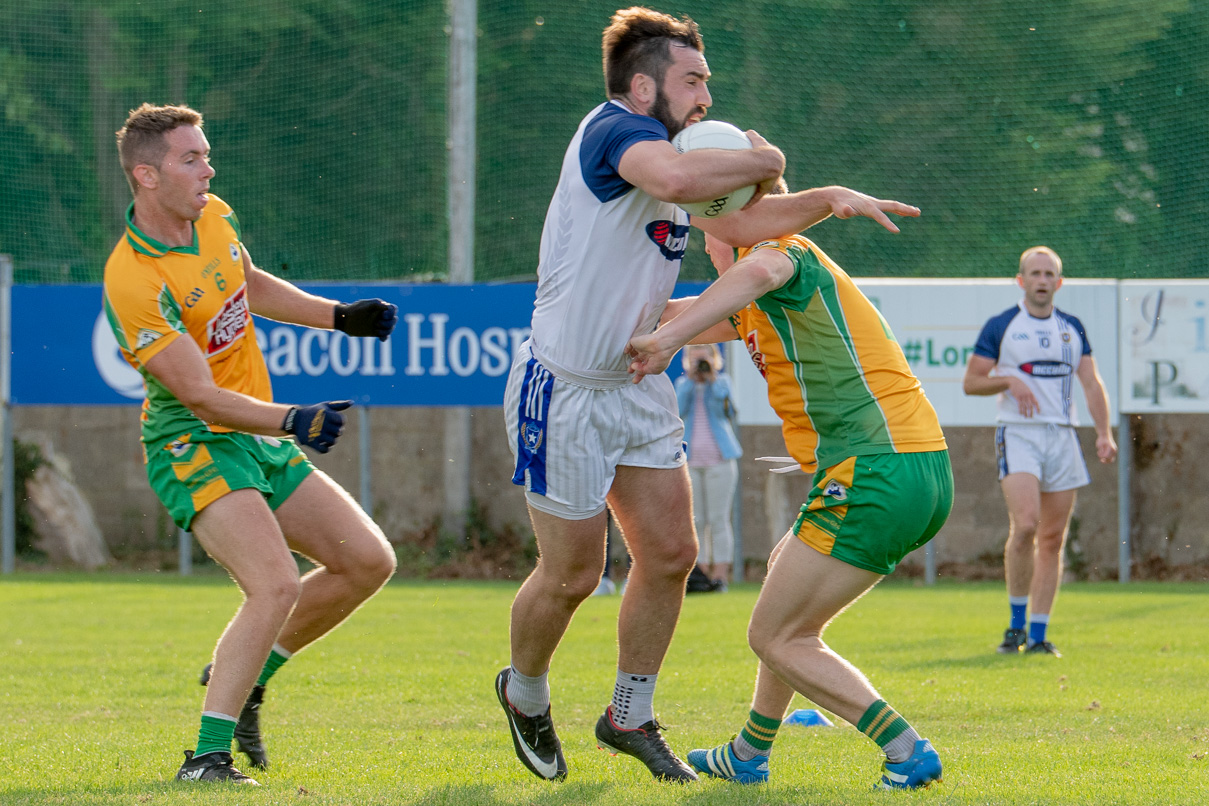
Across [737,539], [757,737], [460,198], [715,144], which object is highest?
[460,198]

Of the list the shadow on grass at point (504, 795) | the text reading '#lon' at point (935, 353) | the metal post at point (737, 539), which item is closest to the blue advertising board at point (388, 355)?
the metal post at point (737, 539)

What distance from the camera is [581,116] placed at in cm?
1720

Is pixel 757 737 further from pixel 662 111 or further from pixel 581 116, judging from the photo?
pixel 581 116

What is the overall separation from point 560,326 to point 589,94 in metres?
13.7

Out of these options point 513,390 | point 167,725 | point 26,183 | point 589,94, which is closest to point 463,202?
point 589,94

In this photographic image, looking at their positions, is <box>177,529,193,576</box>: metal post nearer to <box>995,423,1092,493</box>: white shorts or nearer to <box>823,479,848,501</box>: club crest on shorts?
<box>995,423,1092,493</box>: white shorts

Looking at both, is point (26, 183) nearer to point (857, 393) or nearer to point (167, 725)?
point (167, 725)

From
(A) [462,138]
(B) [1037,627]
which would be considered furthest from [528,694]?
(A) [462,138]

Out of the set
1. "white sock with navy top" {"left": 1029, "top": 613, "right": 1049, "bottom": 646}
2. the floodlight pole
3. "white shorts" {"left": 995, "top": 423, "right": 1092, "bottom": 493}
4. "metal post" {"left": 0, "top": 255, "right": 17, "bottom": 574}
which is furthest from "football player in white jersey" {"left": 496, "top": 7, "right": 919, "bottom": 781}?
"metal post" {"left": 0, "top": 255, "right": 17, "bottom": 574}

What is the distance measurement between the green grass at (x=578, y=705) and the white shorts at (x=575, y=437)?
35.2 inches

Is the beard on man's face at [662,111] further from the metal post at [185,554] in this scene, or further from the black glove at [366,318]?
the metal post at [185,554]

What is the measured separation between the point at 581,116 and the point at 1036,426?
10055mm

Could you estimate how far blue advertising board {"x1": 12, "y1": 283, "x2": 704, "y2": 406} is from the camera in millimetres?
13266

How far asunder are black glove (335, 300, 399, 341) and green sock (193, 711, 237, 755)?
1.40 meters
